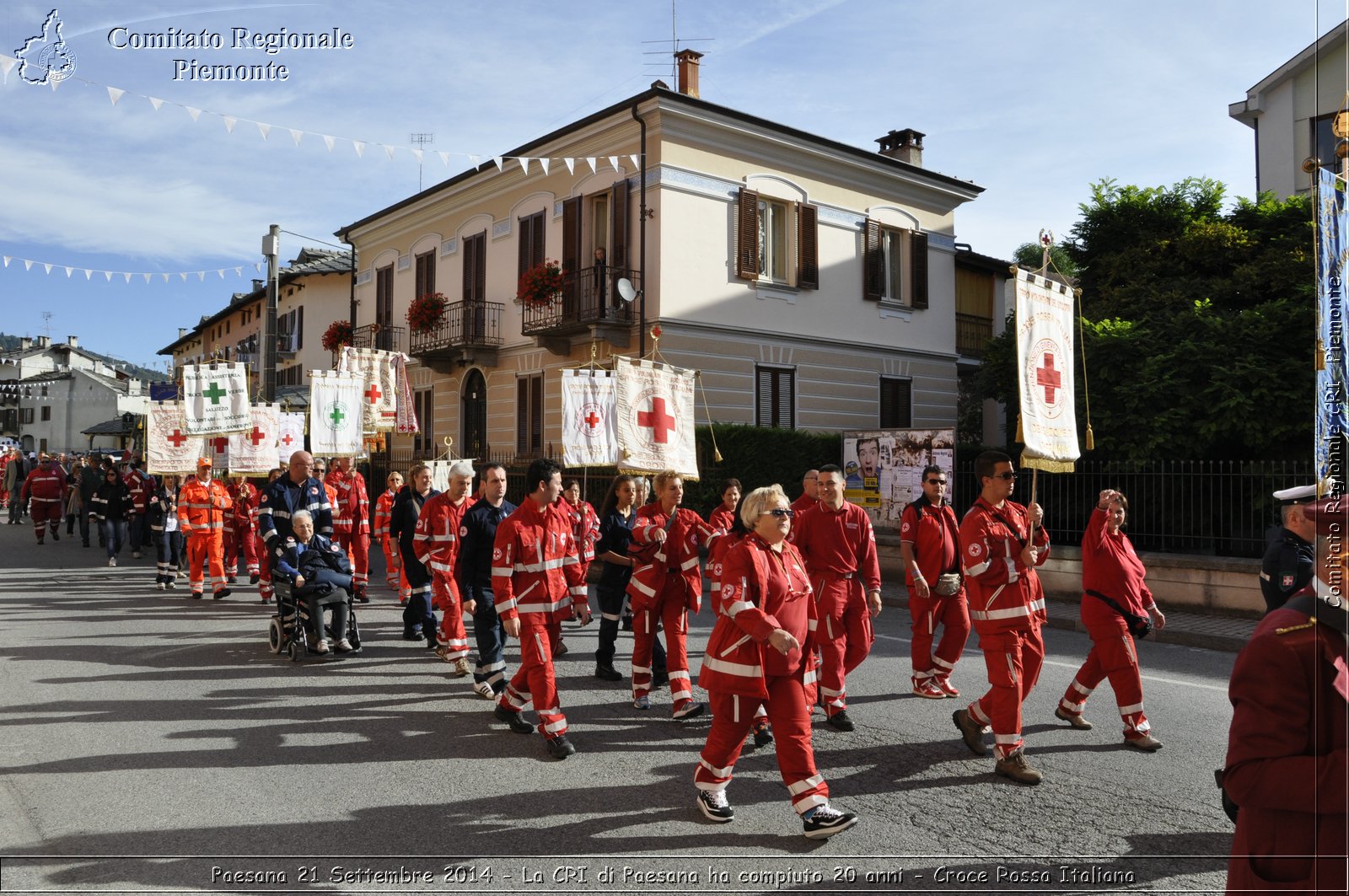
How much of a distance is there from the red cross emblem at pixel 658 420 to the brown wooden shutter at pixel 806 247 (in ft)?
Answer: 48.8

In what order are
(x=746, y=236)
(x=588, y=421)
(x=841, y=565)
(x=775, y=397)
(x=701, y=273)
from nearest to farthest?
(x=841, y=565)
(x=588, y=421)
(x=701, y=273)
(x=746, y=236)
(x=775, y=397)

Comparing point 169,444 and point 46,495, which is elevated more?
point 169,444

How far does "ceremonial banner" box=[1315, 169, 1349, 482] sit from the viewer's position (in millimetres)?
4434

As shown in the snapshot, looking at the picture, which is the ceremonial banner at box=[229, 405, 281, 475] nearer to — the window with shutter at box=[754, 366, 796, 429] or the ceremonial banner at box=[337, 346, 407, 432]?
the ceremonial banner at box=[337, 346, 407, 432]

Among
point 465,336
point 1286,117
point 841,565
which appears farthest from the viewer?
point 465,336

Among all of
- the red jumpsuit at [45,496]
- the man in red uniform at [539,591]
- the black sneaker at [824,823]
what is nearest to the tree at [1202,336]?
the man in red uniform at [539,591]

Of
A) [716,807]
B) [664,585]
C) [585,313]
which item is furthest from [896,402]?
[716,807]

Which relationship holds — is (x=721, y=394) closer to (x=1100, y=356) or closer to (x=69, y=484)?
(x=1100, y=356)

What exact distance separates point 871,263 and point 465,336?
10.8 metres

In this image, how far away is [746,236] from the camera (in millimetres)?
23234

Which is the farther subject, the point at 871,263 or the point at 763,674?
the point at 871,263

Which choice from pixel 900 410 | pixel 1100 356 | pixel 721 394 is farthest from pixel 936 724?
pixel 900 410

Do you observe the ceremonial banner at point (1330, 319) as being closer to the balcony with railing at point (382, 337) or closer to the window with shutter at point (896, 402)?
the window with shutter at point (896, 402)

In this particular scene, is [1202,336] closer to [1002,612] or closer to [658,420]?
[658,420]
